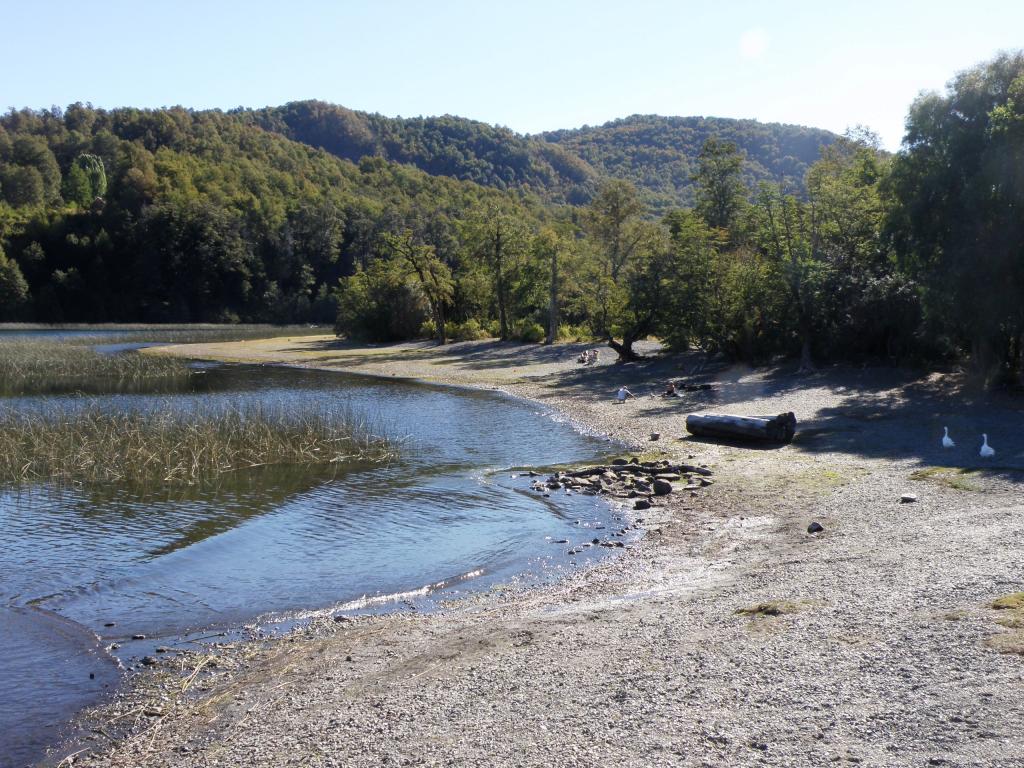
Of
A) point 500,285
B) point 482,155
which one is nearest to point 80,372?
point 500,285

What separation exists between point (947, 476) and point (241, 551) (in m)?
11.8

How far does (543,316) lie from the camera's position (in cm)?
5450

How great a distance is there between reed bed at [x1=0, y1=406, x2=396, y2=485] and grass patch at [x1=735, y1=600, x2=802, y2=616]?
42.5 ft

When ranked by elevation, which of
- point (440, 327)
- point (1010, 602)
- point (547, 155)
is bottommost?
point (1010, 602)

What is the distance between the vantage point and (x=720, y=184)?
48312mm

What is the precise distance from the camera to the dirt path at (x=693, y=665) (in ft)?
19.9

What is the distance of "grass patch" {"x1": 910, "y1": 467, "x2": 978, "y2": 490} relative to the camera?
46.8 feet

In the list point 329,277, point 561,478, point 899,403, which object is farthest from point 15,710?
point 329,277

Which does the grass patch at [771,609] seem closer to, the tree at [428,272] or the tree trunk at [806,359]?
the tree trunk at [806,359]

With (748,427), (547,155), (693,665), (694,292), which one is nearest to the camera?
(693,665)

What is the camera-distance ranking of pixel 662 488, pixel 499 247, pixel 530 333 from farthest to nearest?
pixel 499 247 < pixel 530 333 < pixel 662 488

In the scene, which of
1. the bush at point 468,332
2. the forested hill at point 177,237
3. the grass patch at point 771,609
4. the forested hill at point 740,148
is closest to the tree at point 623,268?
the bush at point 468,332

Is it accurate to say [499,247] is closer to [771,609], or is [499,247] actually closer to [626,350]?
[626,350]

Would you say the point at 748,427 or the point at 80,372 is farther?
the point at 80,372
